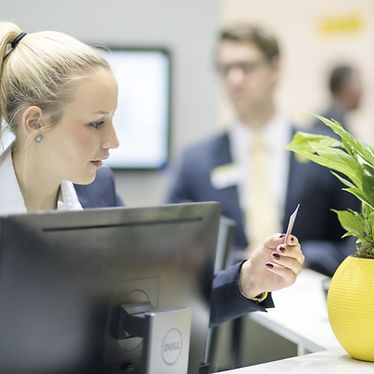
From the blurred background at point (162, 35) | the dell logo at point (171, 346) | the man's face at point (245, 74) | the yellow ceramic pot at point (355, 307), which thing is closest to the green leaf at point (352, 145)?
the yellow ceramic pot at point (355, 307)

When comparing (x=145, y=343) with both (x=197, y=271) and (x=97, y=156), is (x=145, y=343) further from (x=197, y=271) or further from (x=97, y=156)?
(x=97, y=156)

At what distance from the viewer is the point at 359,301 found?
1.64m

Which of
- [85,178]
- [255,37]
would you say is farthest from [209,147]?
[85,178]

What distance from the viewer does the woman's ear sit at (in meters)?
1.75

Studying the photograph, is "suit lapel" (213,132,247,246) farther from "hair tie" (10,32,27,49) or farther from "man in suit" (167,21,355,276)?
"hair tie" (10,32,27,49)

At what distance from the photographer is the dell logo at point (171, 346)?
1356mm

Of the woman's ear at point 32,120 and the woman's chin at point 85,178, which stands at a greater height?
the woman's ear at point 32,120

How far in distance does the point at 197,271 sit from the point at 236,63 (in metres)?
2.21

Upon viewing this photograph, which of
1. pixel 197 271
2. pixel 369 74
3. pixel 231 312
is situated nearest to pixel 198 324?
pixel 197 271

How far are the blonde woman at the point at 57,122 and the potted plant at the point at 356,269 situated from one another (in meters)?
0.17

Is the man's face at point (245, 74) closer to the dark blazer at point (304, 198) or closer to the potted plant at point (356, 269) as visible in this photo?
the dark blazer at point (304, 198)

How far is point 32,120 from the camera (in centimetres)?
176

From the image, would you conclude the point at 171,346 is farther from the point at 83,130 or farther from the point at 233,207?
the point at 233,207

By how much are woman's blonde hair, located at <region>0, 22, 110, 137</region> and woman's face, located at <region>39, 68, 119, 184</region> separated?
25 mm
